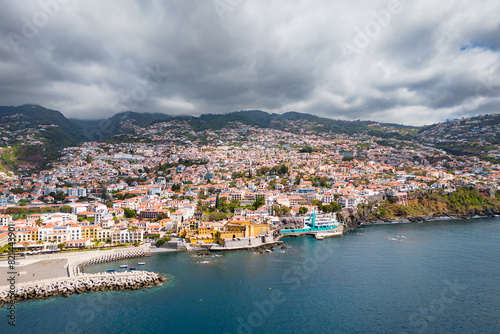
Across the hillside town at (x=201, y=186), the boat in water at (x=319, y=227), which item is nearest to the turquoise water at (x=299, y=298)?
the hillside town at (x=201, y=186)

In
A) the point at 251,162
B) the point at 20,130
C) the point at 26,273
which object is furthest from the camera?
the point at 20,130

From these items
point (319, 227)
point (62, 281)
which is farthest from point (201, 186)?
point (62, 281)

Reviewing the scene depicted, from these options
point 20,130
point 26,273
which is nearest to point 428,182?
point 26,273

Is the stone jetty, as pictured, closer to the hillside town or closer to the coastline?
the coastline

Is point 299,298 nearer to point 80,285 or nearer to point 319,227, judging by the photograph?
point 80,285

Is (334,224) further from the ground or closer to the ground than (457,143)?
closer to the ground

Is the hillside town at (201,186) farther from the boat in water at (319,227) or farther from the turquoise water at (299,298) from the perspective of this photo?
the turquoise water at (299,298)

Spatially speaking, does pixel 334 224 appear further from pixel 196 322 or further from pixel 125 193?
pixel 125 193
